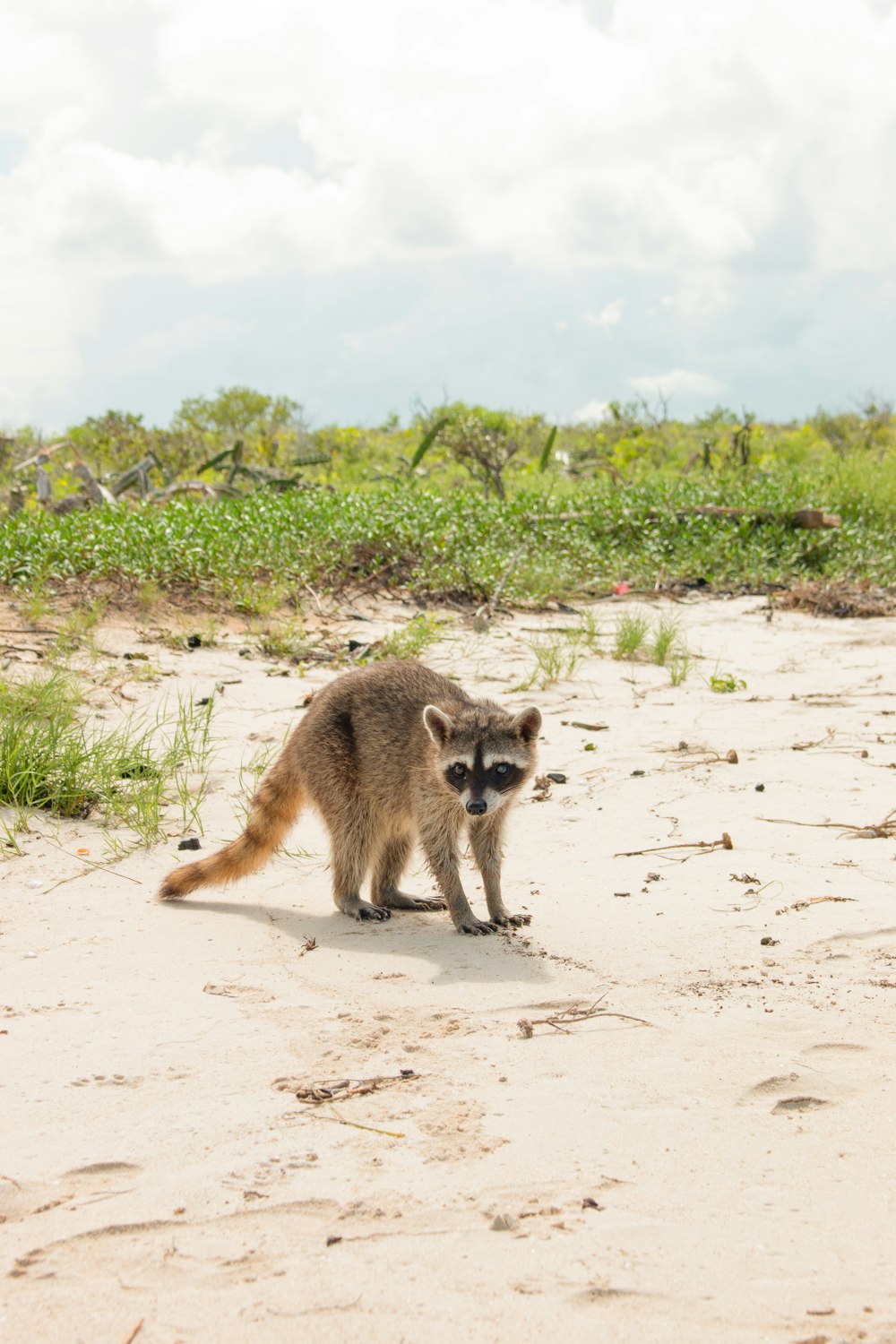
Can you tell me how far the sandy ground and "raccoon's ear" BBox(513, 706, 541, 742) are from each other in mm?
587

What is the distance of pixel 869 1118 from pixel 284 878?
2.94 meters

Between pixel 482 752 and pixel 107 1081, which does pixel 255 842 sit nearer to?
pixel 482 752

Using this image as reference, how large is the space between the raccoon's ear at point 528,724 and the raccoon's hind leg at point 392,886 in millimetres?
711

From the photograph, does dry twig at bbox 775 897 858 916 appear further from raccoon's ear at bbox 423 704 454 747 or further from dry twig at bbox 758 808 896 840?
raccoon's ear at bbox 423 704 454 747

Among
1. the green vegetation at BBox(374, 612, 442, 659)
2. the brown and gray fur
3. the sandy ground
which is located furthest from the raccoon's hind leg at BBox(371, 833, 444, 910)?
the green vegetation at BBox(374, 612, 442, 659)

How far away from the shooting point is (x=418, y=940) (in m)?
4.52

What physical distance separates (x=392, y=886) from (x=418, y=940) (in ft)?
2.36

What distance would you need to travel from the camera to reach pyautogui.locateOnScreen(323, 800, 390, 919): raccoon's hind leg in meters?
4.84

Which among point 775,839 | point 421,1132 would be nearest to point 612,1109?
point 421,1132

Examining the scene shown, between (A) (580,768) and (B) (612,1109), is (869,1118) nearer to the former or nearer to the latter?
(B) (612,1109)

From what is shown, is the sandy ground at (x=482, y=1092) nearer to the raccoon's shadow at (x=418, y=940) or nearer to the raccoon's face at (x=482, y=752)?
the raccoon's shadow at (x=418, y=940)

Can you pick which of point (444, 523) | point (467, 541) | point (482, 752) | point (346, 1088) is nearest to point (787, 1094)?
point (346, 1088)

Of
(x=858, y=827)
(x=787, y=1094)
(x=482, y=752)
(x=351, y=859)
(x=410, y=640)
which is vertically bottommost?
(x=787, y=1094)

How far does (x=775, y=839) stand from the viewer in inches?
197
